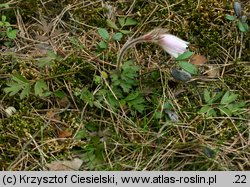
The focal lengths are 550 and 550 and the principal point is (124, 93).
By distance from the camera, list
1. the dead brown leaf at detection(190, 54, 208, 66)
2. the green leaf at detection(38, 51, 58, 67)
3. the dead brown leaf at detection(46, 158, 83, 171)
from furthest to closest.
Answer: the dead brown leaf at detection(190, 54, 208, 66) < the green leaf at detection(38, 51, 58, 67) < the dead brown leaf at detection(46, 158, 83, 171)

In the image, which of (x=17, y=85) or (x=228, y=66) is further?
(x=228, y=66)

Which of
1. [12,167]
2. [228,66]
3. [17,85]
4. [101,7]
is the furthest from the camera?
[101,7]

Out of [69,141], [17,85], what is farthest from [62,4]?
[69,141]

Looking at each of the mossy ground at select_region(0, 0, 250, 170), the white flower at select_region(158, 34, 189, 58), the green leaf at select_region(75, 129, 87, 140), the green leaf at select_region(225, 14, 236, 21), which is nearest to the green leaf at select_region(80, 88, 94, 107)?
the mossy ground at select_region(0, 0, 250, 170)

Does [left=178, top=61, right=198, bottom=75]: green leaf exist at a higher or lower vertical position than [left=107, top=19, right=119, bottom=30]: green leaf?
lower

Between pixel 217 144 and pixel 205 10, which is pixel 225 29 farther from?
pixel 217 144

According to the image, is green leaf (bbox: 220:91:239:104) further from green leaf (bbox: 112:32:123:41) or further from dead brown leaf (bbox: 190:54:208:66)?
green leaf (bbox: 112:32:123:41)

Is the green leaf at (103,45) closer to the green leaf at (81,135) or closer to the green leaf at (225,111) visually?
the green leaf at (81,135)
